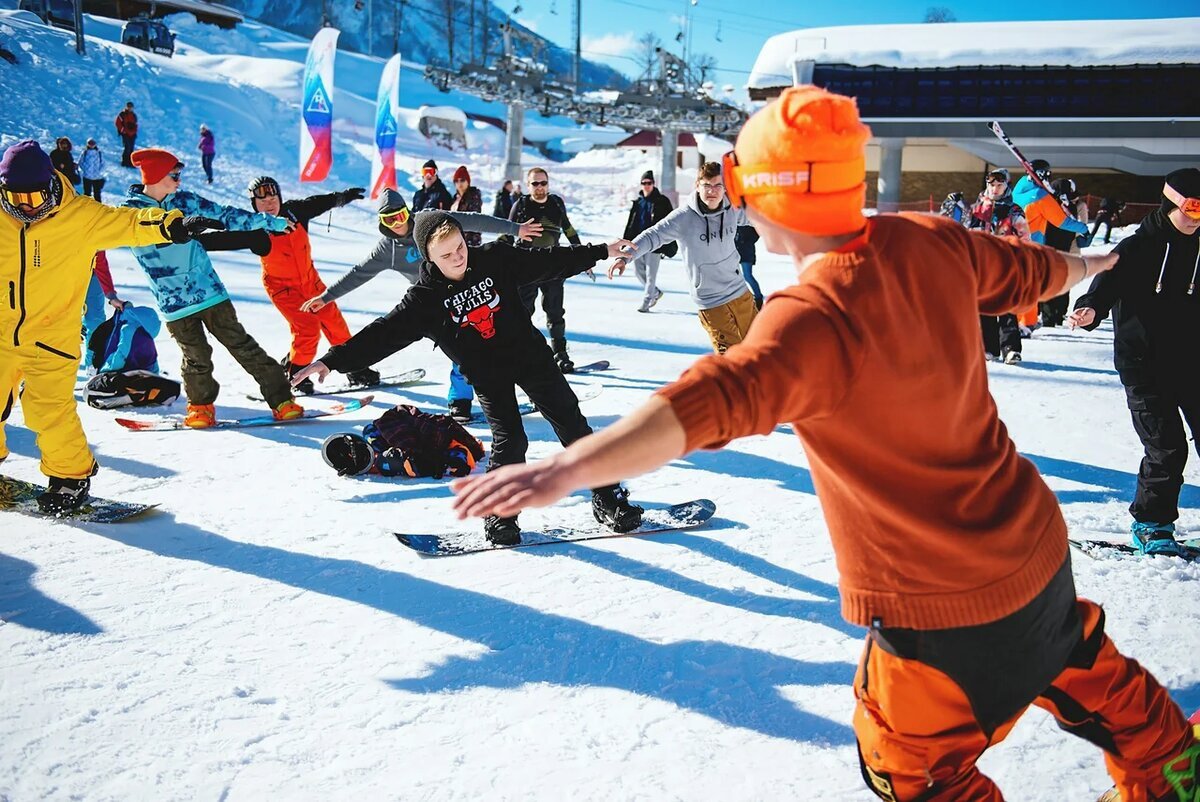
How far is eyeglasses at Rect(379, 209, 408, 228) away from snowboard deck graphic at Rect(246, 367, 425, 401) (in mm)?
1738

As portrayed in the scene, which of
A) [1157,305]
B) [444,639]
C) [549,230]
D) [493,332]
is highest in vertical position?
[549,230]

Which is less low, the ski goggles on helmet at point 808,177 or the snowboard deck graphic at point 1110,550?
the ski goggles on helmet at point 808,177

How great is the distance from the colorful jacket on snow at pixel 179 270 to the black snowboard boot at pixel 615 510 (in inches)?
122

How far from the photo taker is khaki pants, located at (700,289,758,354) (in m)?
6.27

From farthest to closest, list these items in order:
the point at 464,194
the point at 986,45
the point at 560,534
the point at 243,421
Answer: the point at 986,45 < the point at 464,194 < the point at 243,421 < the point at 560,534

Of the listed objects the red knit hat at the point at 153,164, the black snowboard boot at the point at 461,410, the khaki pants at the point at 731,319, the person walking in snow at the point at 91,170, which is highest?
the person walking in snow at the point at 91,170

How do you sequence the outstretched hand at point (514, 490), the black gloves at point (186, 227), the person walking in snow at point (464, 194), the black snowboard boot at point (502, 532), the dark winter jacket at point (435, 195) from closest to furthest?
the outstretched hand at point (514, 490) → the black snowboard boot at point (502, 532) → the black gloves at point (186, 227) → the person walking in snow at point (464, 194) → the dark winter jacket at point (435, 195)

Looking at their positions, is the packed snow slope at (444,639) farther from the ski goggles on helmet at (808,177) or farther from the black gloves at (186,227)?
the ski goggles on helmet at (808,177)

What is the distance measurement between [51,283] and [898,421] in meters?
4.48

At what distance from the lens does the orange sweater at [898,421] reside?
1.46 metres

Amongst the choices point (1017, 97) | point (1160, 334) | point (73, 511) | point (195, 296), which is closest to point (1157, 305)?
point (1160, 334)

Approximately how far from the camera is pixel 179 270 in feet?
20.6

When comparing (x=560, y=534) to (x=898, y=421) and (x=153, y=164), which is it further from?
(x=153, y=164)

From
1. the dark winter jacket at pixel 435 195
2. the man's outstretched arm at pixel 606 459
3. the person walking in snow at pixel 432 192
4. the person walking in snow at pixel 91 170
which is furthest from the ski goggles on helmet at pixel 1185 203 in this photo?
the person walking in snow at pixel 91 170
